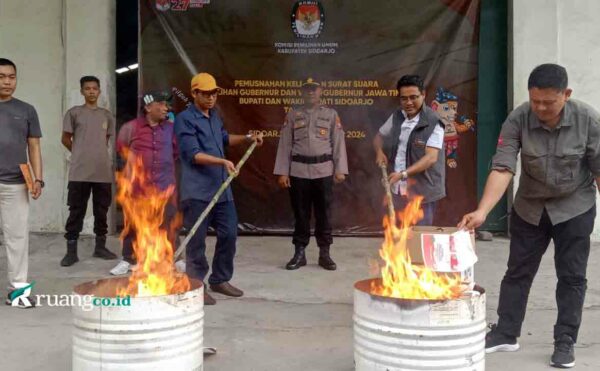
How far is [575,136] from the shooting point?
4027 mm

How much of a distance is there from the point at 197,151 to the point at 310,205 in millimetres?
1730

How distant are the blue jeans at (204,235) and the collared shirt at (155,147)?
85 centimetres

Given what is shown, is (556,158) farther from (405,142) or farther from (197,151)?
(197,151)

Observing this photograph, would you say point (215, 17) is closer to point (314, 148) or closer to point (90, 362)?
point (314, 148)

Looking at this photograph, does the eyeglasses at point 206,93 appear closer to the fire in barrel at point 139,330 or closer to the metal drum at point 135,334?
the fire in barrel at point 139,330

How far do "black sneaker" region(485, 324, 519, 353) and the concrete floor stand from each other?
6 cm

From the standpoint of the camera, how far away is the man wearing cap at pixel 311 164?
652cm

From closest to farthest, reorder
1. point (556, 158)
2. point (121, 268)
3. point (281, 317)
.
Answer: point (556, 158) → point (281, 317) → point (121, 268)

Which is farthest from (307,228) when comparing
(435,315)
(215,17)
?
(435,315)

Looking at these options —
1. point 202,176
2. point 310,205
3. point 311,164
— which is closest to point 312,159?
point 311,164

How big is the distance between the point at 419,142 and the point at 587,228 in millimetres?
1475

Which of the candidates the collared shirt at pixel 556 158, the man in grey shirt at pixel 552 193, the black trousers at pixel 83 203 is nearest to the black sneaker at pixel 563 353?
the man in grey shirt at pixel 552 193

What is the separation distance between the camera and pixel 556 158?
406 cm

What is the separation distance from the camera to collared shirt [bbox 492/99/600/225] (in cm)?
402
